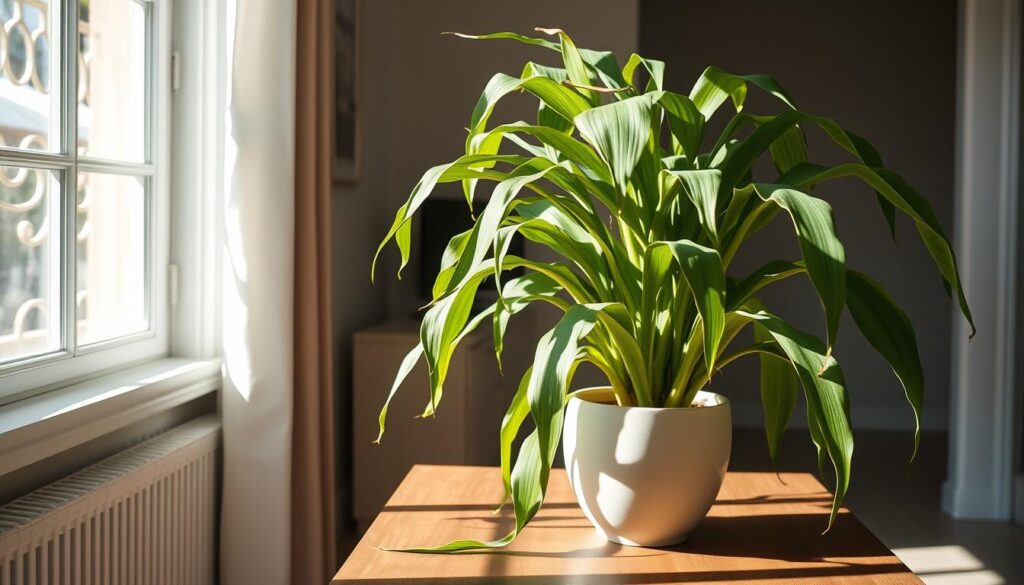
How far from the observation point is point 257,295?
2.65 metres

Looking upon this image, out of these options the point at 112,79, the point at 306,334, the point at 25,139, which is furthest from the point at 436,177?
the point at 306,334

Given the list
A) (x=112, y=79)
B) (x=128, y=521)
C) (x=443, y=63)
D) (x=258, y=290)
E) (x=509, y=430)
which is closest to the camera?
(x=509, y=430)

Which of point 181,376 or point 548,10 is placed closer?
point 181,376

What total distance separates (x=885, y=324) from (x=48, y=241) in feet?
5.82

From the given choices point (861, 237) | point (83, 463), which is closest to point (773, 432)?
point (83, 463)

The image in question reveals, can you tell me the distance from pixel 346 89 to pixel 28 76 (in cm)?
193

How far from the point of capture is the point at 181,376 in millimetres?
2529

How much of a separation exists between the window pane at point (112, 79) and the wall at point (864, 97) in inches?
167

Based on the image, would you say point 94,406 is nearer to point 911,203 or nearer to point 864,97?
point 911,203

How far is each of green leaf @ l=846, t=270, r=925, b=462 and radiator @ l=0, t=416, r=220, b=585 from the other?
1.44 meters

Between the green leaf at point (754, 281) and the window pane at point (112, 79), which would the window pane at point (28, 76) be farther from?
the green leaf at point (754, 281)

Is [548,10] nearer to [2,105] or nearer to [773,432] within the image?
[2,105]

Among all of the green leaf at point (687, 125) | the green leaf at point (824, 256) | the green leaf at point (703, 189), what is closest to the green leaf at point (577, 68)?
the green leaf at point (687, 125)

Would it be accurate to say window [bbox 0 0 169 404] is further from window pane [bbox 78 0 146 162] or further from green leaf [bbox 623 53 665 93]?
green leaf [bbox 623 53 665 93]
